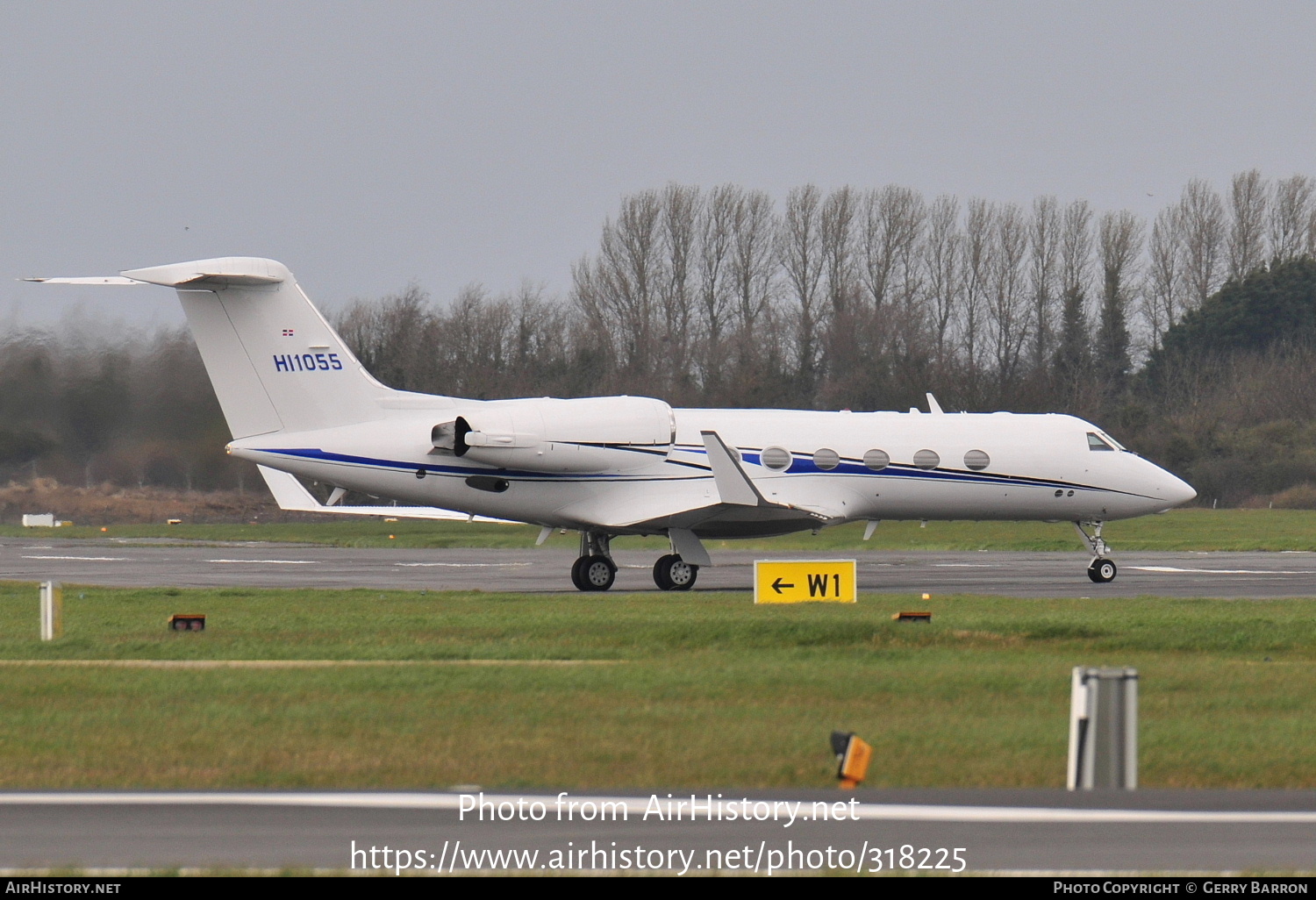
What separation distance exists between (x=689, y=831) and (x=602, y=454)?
19627 millimetres

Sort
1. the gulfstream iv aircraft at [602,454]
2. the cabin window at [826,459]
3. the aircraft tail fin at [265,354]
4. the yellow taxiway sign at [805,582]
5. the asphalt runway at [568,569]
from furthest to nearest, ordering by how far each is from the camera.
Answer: the cabin window at [826,459] < the asphalt runway at [568,569] < the gulfstream iv aircraft at [602,454] < the aircraft tail fin at [265,354] < the yellow taxiway sign at [805,582]

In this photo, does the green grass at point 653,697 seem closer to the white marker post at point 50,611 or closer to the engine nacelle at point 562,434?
the white marker post at point 50,611

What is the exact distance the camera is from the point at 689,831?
26.0 feet

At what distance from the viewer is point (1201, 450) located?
6525 centimetres

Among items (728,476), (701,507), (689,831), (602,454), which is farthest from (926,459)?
(689,831)

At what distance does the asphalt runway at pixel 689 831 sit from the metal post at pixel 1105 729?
0.11 m

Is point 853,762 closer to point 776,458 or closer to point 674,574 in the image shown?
point 674,574

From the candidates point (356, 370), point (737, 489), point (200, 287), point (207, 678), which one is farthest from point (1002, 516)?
point (207, 678)

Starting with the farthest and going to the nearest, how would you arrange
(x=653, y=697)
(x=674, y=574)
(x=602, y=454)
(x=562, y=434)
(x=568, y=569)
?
(x=568, y=569)
(x=674, y=574)
(x=602, y=454)
(x=562, y=434)
(x=653, y=697)

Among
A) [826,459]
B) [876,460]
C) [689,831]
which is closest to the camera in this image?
[689,831]

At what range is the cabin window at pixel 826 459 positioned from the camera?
2872cm

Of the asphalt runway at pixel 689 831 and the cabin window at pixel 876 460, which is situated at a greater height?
the cabin window at pixel 876 460

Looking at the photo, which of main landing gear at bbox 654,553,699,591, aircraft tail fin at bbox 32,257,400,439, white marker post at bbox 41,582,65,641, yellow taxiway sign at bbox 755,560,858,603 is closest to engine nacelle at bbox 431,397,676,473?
main landing gear at bbox 654,553,699,591

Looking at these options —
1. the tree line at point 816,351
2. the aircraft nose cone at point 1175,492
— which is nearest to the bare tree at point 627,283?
the tree line at point 816,351
